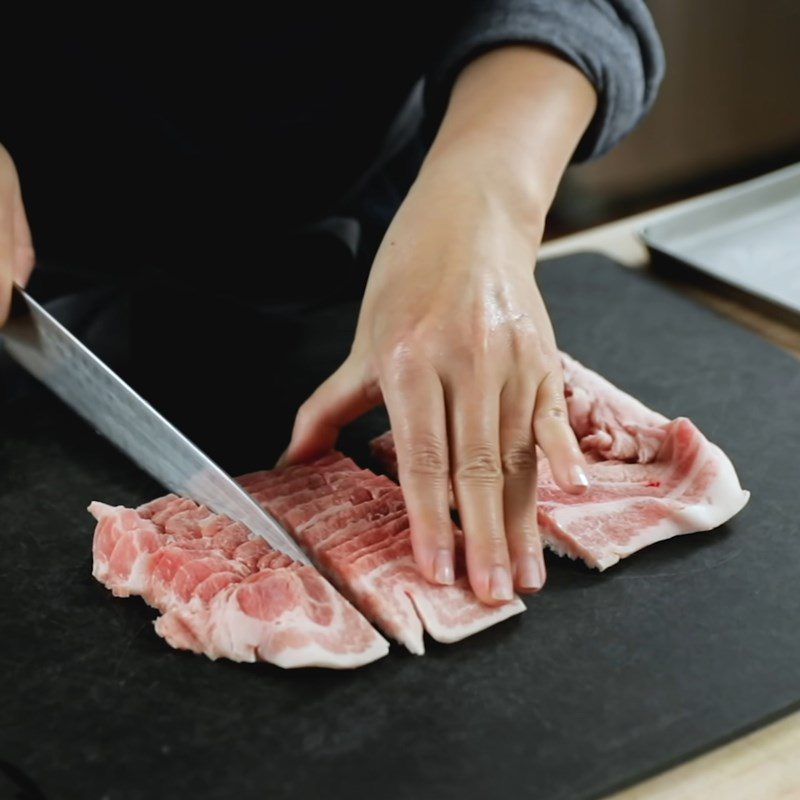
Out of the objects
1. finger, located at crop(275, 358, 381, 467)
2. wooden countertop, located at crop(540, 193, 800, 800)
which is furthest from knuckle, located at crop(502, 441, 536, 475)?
wooden countertop, located at crop(540, 193, 800, 800)

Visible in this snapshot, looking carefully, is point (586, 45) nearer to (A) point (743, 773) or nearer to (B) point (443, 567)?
(B) point (443, 567)

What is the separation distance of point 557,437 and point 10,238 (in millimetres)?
1157

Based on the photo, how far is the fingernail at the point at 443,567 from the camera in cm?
183

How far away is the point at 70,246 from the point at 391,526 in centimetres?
131

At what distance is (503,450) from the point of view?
191 centimetres

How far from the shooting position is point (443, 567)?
6.00 ft

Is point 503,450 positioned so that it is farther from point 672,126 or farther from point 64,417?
point 672,126

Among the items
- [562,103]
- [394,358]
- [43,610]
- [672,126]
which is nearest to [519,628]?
[394,358]

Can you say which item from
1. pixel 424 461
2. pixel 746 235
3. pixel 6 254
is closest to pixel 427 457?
pixel 424 461

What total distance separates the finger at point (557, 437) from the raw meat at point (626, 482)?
0.12 m

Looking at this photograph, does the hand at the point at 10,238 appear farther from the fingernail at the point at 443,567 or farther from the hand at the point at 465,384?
the fingernail at the point at 443,567

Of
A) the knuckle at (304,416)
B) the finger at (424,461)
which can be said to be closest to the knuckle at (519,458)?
the finger at (424,461)

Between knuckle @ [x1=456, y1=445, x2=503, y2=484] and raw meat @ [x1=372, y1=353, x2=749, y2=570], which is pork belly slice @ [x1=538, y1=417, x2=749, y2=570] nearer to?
raw meat @ [x1=372, y1=353, x2=749, y2=570]

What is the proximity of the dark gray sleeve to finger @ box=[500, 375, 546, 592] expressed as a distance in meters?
0.87
